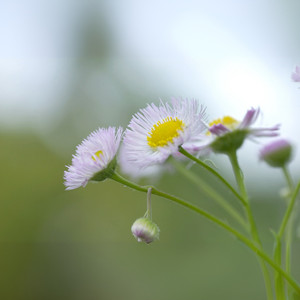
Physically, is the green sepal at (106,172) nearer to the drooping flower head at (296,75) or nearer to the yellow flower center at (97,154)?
the yellow flower center at (97,154)

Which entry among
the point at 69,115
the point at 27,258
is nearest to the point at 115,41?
the point at 69,115

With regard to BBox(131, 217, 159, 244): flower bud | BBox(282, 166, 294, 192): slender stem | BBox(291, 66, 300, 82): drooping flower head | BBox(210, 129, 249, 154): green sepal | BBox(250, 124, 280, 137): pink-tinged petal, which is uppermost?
BBox(291, 66, 300, 82): drooping flower head

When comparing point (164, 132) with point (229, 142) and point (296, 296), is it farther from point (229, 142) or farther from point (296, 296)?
point (296, 296)

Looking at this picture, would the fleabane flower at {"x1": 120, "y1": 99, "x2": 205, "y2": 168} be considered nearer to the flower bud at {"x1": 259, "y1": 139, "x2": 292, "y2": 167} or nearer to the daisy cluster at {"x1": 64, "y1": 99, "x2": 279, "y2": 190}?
the daisy cluster at {"x1": 64, "y1": 99, "x2": 279, "y2": 190}

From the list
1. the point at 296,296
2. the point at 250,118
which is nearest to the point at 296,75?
the point at 250,118

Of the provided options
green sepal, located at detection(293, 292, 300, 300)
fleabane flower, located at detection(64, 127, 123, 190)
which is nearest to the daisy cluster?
fleabane flower, located at detection(64, 127, 123, 190)

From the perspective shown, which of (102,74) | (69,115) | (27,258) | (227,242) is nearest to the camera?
(227,242)

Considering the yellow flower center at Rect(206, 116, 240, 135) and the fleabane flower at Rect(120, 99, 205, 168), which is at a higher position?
the yellow flower center at Rect(206, 116, 240, 135)

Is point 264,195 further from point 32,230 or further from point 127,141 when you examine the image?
point 127,141

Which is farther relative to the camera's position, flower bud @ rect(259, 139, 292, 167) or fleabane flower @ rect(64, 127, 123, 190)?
flower bud @ rect(259, 139, 292, 167)
